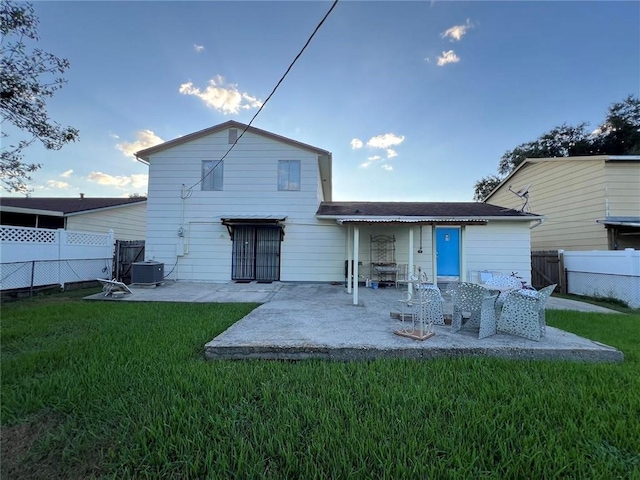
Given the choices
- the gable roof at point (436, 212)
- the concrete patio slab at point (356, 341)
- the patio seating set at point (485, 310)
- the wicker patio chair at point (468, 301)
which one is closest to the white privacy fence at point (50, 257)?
the concrete patio slab at point (356, 341)

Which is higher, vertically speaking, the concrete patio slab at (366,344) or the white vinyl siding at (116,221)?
the white vinyl siding at (116,221)

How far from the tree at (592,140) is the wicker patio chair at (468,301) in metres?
20.5

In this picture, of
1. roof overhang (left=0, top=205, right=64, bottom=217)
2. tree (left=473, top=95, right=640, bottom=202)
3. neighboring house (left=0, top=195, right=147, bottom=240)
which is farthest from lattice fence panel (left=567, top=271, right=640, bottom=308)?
roof overhang (left=0, top=205, right=64, bottom=217)

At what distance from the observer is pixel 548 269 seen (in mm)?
10500

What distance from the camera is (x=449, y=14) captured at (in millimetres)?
7582

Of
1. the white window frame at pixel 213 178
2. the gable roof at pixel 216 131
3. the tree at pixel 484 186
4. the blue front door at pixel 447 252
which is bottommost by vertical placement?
the blue front door at pixel 447 252

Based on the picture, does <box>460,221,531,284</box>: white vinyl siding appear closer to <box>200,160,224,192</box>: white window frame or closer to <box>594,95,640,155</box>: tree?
<box>200,160,224,192</box>: white window frame

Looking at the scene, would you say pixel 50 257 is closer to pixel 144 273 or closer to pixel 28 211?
pixel 144 273

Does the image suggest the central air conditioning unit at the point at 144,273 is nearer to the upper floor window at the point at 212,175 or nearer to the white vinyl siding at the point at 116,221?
the upper floor window at the point at 212,175

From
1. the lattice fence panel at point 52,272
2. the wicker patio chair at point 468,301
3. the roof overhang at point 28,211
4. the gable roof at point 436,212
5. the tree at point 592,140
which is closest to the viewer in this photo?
the wicker patio chair at point 468,301

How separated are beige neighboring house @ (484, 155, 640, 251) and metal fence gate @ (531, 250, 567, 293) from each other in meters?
1.68

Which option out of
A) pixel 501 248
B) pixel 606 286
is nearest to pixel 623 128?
pixel 606 286

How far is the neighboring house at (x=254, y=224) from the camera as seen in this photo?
10031 mm

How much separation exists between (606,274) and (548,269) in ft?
7.24
